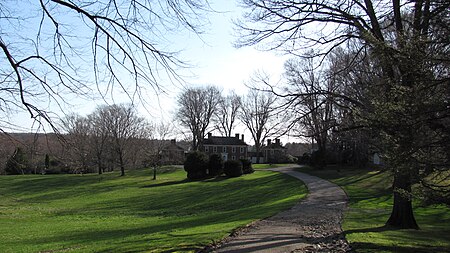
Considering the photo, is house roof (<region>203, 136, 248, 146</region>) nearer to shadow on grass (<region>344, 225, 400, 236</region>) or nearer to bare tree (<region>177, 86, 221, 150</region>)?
bare tree (<region>177, 86, 221, 150</region>)

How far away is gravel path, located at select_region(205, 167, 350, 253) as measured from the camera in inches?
347

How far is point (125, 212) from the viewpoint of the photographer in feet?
79.0

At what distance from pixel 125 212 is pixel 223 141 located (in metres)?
63.0

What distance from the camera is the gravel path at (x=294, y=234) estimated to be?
8.80m

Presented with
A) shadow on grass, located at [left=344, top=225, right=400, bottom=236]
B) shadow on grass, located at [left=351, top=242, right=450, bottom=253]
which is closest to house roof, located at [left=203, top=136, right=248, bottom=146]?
shadow on grass, located at [left=344, top=225, right=400, bottom=236]

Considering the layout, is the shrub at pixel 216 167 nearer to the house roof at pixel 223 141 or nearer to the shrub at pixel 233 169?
the shrub at pixel 233 169

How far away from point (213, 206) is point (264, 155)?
71898 mm

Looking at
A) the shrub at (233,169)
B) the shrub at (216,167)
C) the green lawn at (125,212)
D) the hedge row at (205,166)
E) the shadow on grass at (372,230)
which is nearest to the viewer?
the shadow on grass at (372,230)

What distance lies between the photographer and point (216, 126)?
84.5 meters

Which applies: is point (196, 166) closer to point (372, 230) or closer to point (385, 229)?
point (385, 229)

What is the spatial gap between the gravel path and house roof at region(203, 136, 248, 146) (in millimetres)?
69328

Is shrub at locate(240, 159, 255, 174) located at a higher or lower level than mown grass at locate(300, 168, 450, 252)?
higher

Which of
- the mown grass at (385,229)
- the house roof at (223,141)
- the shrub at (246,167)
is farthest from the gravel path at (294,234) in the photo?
the house roof at (223,141)

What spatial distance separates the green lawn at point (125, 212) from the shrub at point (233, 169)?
1.88m
